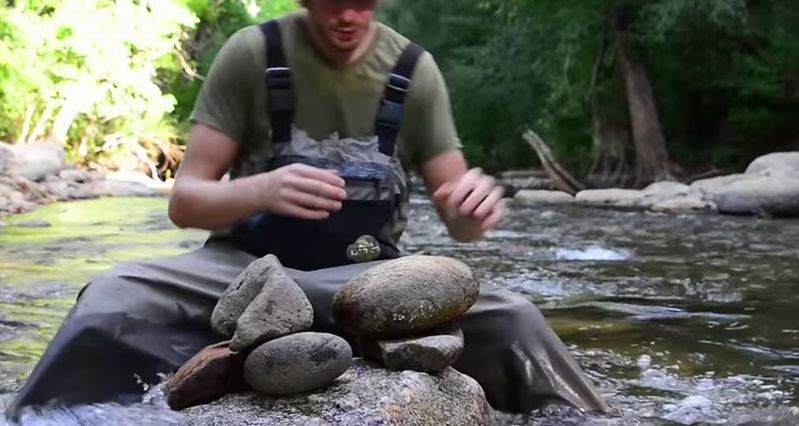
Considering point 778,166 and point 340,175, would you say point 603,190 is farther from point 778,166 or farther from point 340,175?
point 340,175

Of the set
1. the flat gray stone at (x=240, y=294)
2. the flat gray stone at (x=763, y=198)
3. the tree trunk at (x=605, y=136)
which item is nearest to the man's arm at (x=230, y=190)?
the flat gray stone at (x=240, y=294)

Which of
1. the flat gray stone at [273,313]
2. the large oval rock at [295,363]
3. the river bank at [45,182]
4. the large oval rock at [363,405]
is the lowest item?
the river bank at [45,182]

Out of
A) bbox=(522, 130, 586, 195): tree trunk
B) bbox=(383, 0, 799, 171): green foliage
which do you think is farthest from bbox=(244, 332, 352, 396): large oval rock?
bbox=(522, 130, 586, 195): tree trunk

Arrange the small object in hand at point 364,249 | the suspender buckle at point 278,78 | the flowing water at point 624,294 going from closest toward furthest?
the suspender buckle at point 278,78 < the small object in hand at point 364,249 < the flowing water at point 624,294

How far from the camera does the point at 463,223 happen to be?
8.83 ft

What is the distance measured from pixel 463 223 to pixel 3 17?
66.2 ft

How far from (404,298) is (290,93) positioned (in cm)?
60

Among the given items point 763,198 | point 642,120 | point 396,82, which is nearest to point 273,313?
point 396,82

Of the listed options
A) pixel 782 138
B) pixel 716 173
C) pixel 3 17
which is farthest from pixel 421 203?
pixel 3 17

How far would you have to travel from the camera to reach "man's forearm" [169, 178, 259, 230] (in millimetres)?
2580

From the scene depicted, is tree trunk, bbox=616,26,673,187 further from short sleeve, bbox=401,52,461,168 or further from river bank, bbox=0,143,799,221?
short sleeve, bbox=401,52,461,168

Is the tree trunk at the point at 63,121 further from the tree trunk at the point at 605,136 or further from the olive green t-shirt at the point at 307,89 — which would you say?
the olive green t-shirt at the point at 307,89

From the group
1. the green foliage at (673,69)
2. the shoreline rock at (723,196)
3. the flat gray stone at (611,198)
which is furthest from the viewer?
the green foliage at (673,69)

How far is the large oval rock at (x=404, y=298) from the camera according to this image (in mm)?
2648
